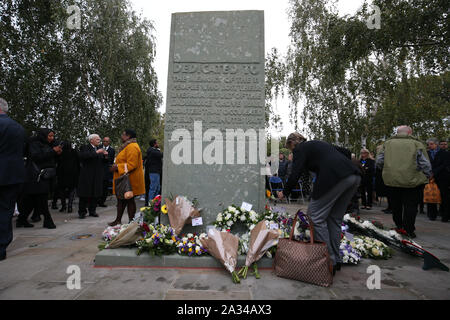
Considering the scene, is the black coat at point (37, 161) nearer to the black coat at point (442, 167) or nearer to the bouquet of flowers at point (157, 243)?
the bouquet of flowers at point (157, 243)

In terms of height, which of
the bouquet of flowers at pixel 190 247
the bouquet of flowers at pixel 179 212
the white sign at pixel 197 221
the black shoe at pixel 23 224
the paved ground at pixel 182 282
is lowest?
the black shoe at pixel 23 224

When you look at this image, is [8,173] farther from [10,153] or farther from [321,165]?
[321,165]

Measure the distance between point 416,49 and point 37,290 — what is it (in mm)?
12037

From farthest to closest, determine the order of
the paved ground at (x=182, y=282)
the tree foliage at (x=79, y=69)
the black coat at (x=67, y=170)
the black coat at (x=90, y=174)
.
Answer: the tree foliage at (x=79, y=69), the black coat at (x=67, y=170), the black coat at (x=90, y=174), the paved ground at (x=182, y=282)

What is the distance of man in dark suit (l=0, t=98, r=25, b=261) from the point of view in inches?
138

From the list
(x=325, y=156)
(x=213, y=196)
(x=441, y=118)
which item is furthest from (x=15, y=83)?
(x=441, y=118)

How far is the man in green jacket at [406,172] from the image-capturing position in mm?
4688

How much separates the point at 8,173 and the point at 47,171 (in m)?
1.75

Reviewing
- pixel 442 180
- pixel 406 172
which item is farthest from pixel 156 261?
pixel 442 180

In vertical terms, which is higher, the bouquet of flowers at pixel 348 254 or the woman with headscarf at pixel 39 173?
the woman with headscarf at pixel 39 173

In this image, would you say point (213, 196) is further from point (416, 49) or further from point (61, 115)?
point (61, 115)

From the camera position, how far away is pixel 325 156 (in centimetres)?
306

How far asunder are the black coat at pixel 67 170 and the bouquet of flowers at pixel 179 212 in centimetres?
500

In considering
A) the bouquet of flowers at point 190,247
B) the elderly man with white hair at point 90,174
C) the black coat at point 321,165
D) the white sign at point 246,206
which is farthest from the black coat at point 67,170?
the black coat at point 321,165
